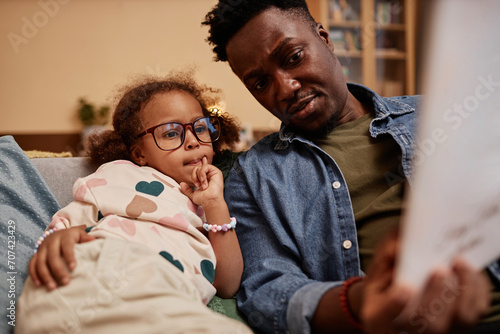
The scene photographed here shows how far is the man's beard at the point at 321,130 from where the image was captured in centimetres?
121

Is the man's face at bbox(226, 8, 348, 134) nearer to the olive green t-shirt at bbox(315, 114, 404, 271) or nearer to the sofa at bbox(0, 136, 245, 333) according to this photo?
the olive green t-shirt at bbox(315, 114, 404, 271)

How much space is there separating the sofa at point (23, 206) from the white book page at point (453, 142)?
0.65 meters

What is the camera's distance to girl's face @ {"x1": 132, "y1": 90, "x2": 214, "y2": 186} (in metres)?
1.20

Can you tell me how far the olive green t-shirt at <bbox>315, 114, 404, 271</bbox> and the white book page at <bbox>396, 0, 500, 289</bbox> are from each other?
0.55 m

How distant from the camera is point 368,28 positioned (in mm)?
4402

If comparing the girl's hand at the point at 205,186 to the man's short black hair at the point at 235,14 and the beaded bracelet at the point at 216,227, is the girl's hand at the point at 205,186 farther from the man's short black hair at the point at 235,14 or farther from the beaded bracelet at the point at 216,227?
the man's short black hair at the point at 235,14

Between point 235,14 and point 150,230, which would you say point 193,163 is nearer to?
point 150,230

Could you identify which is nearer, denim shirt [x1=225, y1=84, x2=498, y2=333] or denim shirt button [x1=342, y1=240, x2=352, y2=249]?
denim shirt [x1=225, y1=84, x2=498, y2=333]

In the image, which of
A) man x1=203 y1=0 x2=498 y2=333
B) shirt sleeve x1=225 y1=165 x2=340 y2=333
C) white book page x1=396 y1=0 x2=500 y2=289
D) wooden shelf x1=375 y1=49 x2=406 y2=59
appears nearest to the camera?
white book page x1=396 y1=0 x2=500 y2=289

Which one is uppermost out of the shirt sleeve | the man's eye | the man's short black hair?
the man's short black hair

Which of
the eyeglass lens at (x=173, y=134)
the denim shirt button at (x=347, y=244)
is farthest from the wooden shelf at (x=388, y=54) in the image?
the denim shirt button at (x=347, y=244)

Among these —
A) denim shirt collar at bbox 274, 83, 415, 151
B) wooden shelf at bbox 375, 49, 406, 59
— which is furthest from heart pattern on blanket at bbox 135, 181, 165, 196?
wooden shelf at bbox 375, 49, 406, 59

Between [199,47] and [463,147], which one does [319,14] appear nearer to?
[199,47]

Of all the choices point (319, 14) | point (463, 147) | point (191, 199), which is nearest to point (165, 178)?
point (191, 199)
